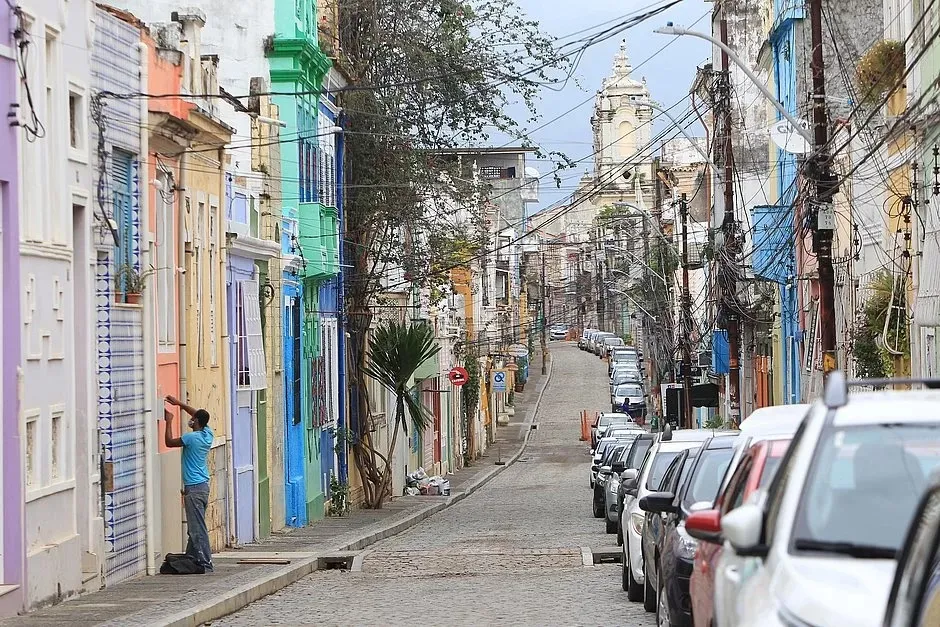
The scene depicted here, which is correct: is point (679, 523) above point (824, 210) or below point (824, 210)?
below

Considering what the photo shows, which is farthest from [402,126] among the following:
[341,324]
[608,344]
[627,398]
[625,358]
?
[608,344]

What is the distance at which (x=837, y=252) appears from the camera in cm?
3697

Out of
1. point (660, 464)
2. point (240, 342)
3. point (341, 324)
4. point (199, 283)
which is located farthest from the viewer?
point (341, 324)

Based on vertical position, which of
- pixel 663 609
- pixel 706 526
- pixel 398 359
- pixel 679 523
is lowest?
pixel 663 609

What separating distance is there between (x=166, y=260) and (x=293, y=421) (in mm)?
11981

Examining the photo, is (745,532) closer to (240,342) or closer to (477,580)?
(477,580)

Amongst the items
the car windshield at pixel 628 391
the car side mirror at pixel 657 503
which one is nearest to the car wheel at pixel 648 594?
the car side mirror at pixel 657 503

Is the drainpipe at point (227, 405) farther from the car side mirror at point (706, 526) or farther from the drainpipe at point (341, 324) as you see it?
the car side mirror at point (706, 526)

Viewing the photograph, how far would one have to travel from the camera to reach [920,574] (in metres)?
5.45

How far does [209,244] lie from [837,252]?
51.5 feet

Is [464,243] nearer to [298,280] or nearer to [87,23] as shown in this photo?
[298,280]

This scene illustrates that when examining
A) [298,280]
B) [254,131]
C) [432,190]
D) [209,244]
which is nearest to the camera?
[209,244]

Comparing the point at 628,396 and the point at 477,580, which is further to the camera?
the point at 628,396

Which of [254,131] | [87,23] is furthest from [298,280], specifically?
[87,23]
